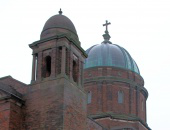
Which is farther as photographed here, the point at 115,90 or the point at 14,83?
the point at 115,90

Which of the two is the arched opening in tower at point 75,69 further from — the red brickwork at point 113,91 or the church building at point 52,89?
the red brickwork at point 113,91

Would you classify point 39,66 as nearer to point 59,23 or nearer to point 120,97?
point 59,23

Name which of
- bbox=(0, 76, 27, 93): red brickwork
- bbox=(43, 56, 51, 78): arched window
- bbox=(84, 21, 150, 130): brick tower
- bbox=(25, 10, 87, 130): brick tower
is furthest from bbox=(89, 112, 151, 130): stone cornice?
bbox=(0, 76, 27, 93): red brickwork

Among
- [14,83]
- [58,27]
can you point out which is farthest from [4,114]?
[58,27]

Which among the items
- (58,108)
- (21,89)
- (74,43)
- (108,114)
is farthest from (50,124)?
(108,114)

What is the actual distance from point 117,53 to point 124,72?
2.12 metres

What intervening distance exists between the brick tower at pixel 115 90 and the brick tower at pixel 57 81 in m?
12.8

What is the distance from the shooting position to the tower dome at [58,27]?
2914cm

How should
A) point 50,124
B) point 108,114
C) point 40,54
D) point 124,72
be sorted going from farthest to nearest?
point 124,72 → point 108,114 → point 40,54 → point 50,124

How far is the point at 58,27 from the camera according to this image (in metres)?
29.3

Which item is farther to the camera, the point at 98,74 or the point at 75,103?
the point at 98,74

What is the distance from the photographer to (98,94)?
42.9 meters

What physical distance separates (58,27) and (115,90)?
15030mm

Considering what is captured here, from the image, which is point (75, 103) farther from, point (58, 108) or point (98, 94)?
point (98, 94)
